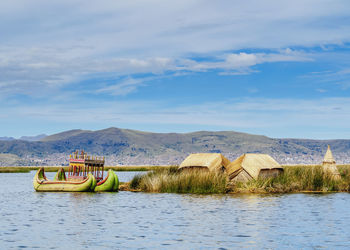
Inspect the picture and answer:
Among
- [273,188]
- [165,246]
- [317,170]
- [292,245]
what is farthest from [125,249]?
[317,170]

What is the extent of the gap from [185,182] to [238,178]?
257 inches

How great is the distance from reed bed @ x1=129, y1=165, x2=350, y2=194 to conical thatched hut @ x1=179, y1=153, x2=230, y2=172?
0.93 metres

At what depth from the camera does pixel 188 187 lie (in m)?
44.1

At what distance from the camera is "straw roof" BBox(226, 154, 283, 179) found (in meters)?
47.7

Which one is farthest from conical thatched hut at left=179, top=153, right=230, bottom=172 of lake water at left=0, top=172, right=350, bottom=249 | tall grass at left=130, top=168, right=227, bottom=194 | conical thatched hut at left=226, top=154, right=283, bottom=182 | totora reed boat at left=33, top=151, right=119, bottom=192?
totora reed boat at left=33, top=151, right=119, bottom=192

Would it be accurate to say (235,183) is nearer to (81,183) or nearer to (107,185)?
(107,185)

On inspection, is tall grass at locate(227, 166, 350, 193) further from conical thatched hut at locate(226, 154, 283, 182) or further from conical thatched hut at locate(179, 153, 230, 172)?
conical thatched hut at locate(179, 153, 230, 172)

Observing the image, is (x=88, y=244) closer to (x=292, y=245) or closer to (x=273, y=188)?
(x=292, y=245)

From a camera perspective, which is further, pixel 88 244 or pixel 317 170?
pixel 317 170

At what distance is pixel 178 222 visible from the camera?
92.4 ft

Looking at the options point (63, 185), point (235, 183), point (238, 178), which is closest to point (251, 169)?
point (238, 178)

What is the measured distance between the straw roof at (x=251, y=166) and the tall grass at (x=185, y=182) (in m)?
2.24

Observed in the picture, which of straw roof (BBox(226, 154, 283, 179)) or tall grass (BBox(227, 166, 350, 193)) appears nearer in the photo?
tall grass (BBox(227, 166, 350, 193))

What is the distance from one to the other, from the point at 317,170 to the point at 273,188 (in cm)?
538
